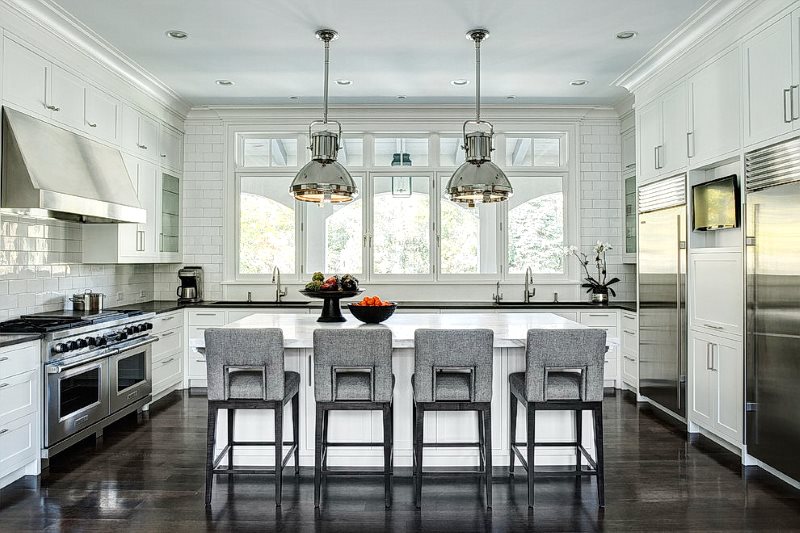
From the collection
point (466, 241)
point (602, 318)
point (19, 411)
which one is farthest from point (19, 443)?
point (602, 318)

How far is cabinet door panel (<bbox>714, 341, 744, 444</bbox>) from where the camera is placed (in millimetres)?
4020

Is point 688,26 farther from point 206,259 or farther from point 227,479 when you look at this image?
point 206,259

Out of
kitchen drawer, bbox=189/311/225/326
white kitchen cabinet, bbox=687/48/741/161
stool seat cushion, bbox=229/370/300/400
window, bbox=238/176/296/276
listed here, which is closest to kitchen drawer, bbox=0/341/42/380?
stool seat cushion, bbox=229/370/300/400

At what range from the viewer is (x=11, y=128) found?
3910mm

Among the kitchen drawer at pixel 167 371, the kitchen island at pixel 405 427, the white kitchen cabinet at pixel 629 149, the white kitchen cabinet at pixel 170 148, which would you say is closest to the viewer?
the kitchen island at pixel 405 427

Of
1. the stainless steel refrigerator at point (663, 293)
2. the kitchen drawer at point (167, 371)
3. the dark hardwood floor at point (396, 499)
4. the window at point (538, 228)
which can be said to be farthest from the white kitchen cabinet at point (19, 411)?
the window at point (538, 228)

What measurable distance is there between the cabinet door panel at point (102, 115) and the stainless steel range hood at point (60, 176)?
0.41ft

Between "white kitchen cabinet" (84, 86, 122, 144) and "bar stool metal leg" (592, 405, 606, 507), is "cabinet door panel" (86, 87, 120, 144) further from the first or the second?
"bar stool metal leg" (592, 405, 606, 507)

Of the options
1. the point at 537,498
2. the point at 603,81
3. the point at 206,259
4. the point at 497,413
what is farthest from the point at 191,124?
the point at 537,498

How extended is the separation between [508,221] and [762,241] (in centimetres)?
345

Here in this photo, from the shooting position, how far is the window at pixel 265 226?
22.9 ft

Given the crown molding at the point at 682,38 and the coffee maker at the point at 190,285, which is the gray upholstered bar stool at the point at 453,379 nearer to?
the crown molding at the point at 682,38

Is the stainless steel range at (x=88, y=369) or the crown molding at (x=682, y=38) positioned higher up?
the crown molding at (x=682, y=38)

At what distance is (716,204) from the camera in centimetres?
438
